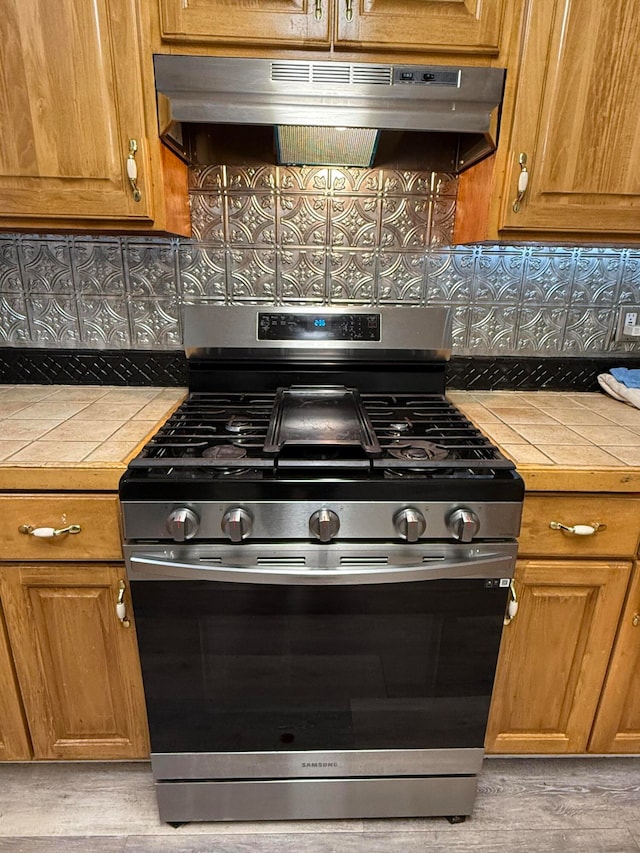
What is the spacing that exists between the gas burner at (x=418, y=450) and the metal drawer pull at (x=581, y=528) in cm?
29

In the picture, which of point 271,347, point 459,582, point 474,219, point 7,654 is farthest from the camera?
point 271,347

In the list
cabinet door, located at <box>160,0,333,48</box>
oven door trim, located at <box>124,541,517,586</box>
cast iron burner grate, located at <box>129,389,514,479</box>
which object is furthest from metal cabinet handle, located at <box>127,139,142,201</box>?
oven door trim, located at <box>124,541,517,586</box>

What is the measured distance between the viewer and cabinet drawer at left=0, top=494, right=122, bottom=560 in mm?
1030

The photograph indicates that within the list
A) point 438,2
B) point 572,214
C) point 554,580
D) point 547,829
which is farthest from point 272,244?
point 547,829

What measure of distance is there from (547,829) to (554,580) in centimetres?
67

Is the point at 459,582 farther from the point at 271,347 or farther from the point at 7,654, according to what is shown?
the point at 7,654

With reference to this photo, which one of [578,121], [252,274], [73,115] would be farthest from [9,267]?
[578,121]

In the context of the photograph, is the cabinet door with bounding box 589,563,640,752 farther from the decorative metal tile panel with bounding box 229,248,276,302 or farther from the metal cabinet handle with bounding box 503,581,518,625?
the decorative metal tile panel with bounding box 229,248,276,302

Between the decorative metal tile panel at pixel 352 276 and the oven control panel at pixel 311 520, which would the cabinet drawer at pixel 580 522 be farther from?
the decorative metal tile panel at pixel 352 276

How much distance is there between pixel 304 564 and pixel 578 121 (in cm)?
119

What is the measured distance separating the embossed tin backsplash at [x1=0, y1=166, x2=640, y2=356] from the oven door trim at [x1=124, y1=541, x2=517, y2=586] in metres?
0.80

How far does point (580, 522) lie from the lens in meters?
1.09

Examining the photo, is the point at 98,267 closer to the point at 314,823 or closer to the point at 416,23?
the point at 416,23

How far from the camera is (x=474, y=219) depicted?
1.31 m
